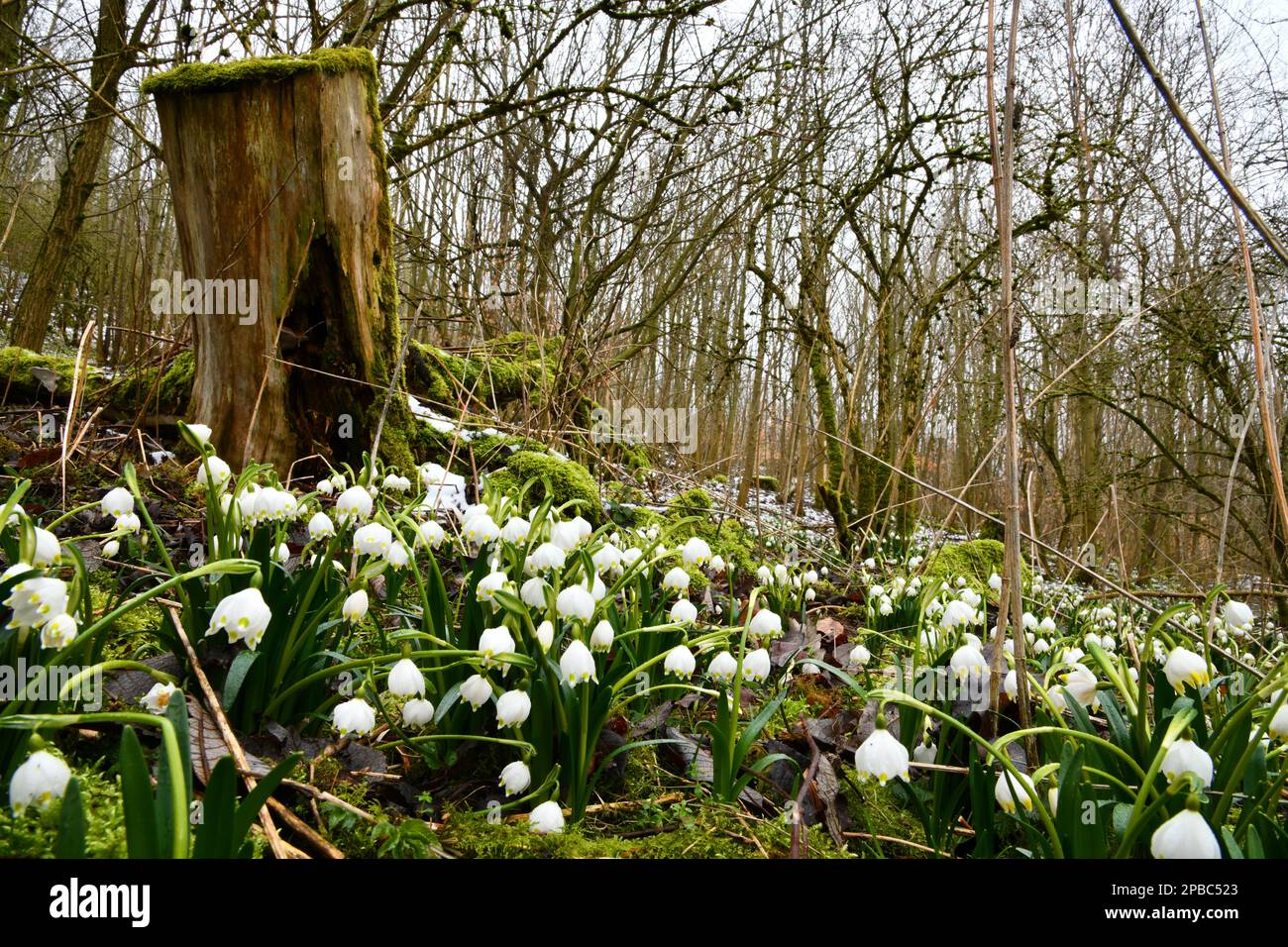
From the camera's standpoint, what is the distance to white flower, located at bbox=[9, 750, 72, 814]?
90 centimetres

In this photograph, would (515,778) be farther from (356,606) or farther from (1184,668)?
(1184,668)

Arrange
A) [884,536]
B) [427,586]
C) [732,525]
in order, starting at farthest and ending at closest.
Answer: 1. [884,536]
2. [732,525]
3. [427,586]

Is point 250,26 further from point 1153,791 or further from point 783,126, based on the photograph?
point 1153,791

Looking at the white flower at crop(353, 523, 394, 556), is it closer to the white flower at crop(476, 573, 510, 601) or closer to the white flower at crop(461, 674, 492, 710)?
the white flower at crop(476, 573, 510, 601)

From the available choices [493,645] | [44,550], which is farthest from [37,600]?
[493,645]

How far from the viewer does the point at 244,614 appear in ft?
4.39

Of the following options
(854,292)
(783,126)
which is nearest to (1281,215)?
(783,126)

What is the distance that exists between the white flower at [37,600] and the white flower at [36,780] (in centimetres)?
29

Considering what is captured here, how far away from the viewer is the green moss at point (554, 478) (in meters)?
3.75

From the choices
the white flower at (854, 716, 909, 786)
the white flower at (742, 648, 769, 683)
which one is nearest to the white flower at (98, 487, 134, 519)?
the white flower at (742, 648, 769, 683)

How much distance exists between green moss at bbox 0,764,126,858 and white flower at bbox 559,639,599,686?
71 centimetres

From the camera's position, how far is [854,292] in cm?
1165

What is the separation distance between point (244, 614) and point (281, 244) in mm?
2441
